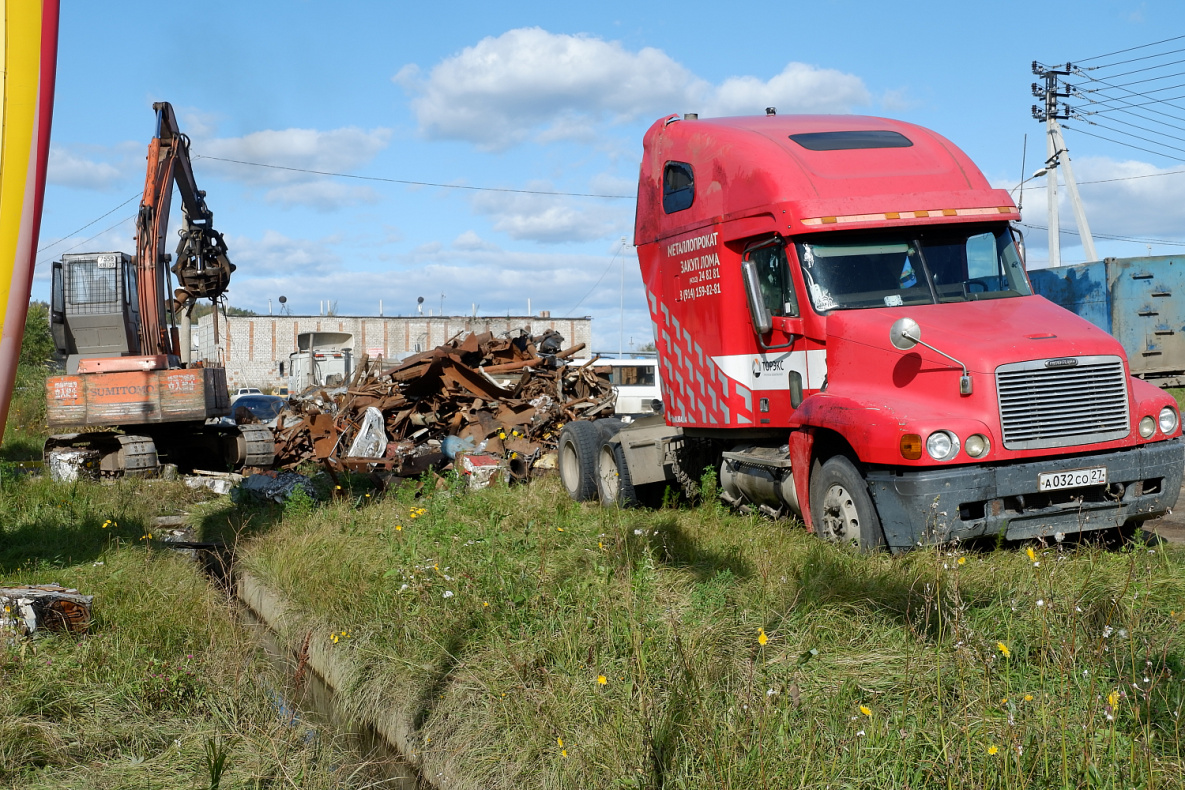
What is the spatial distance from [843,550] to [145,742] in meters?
4.33

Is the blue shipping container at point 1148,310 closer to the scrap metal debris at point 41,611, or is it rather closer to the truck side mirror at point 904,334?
the truck side mirror at point 904,334

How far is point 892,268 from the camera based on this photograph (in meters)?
7.53

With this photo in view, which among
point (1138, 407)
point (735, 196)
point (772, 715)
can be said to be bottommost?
point (772, 715)

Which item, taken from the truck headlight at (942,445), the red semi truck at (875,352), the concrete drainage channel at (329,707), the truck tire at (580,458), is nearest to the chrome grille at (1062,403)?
the red semi truck at (875,352)

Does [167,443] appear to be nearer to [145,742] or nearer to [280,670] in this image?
[280,670]

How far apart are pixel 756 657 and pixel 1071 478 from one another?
3.12 meters

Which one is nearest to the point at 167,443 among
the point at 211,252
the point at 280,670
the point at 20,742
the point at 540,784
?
the point at 211,252

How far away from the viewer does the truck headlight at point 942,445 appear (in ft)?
20.6

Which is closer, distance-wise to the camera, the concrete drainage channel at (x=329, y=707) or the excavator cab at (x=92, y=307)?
the concrete drainage channel at (x=329, y=707)

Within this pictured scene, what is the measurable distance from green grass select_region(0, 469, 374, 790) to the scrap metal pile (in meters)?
6.96

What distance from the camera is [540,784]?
417 cm

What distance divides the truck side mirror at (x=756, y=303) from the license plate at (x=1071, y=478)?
2.39 meters

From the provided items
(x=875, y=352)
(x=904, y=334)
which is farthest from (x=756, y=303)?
(x=904, y=334)

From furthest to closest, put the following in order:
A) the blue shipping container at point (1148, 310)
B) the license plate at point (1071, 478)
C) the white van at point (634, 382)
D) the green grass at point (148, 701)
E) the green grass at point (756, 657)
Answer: the white van at point (634, 382)
the blue shipping container at point (1148, 310)
the license plate at point (1071, 478)
the green grass at point (148, 701)
the green grass at point (756, 657)
